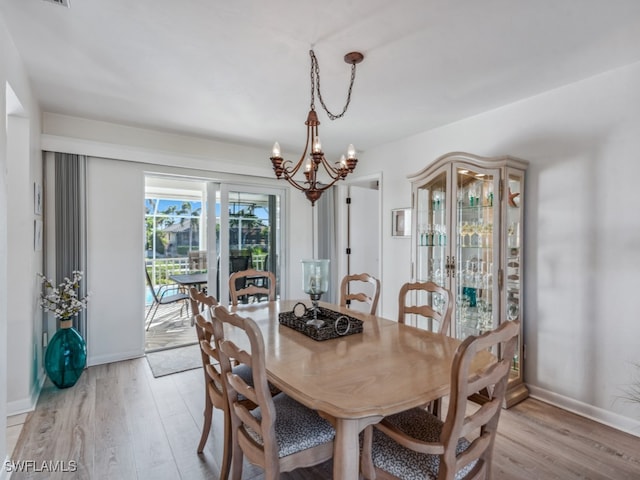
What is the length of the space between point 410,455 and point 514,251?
2.10 meters

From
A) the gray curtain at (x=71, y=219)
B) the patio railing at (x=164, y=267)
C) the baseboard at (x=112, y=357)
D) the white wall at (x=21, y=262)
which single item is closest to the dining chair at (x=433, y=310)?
the white wall at (x=21, y=262)

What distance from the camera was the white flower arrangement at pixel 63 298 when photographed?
292 centimetres

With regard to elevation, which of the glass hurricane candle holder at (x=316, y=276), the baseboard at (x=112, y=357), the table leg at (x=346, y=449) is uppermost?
the glass hurricane candle holder at (x=316, y=276)

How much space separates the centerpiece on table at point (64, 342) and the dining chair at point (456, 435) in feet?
9.37

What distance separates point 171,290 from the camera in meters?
6.75

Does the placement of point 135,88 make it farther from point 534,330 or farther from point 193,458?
point 534,330

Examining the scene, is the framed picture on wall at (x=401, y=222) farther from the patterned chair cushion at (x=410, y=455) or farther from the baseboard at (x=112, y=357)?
the baseboard at (x=112, y=357)

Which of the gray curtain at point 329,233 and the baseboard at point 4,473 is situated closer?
the baseboard at point 4,473

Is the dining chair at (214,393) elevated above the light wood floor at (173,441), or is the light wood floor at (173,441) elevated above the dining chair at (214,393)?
the dining chair at (214,393)

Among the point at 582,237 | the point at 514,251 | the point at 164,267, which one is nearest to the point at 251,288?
the point at 514,251

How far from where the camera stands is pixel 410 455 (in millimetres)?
1273

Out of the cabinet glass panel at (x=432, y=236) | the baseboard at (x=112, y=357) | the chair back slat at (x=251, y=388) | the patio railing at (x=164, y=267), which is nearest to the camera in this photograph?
the chair back slat at (x=251, y=388)

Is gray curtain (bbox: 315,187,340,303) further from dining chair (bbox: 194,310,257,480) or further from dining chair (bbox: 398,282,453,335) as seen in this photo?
dining chair (bbox: 194,310,257,480)

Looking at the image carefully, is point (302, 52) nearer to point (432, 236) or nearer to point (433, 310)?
point (433, 310)
